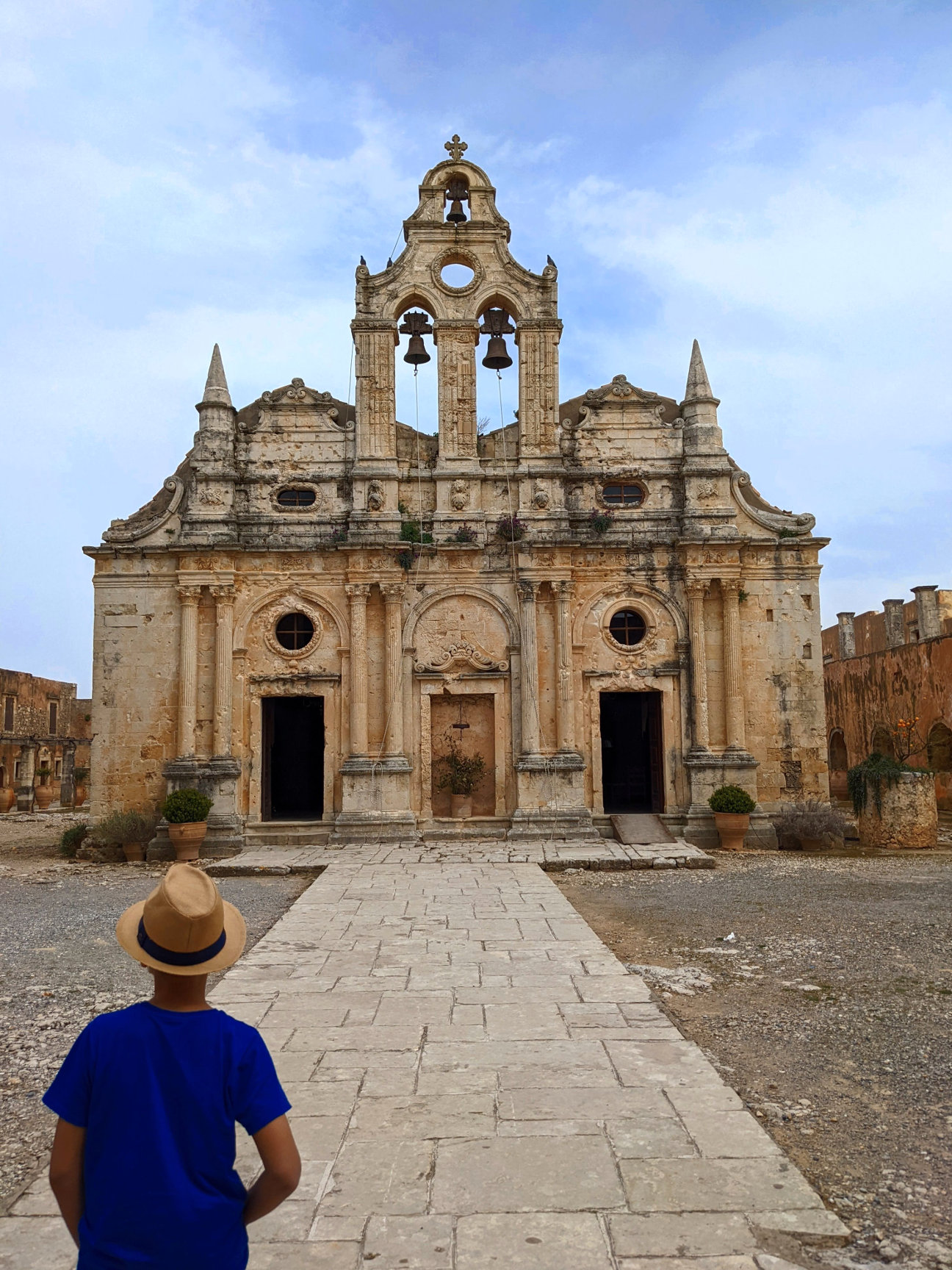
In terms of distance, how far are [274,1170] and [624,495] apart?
54.6 ft

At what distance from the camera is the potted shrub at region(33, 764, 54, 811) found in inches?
1287

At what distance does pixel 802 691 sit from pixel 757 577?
226 cm

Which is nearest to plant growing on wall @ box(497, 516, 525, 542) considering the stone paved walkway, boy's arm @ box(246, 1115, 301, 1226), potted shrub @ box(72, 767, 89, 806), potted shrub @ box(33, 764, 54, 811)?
the stone paved walkway

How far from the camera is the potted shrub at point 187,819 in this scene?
51.4 ft

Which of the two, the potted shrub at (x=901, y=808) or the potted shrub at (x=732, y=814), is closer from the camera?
the potted shrub at (x=732, y=814)

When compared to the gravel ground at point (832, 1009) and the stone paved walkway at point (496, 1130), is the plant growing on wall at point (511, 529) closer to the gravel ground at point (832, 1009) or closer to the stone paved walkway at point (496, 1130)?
the gravel ground at point (832, 1009)

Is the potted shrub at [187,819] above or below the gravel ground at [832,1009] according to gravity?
above

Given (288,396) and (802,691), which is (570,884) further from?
(288,396)

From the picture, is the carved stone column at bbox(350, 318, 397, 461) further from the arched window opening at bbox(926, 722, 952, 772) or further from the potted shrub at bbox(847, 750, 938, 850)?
the arched window opening at bbox(926, 722, 952, 772)

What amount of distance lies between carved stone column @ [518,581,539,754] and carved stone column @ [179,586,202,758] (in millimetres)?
5880

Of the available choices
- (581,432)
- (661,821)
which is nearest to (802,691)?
(661,821)

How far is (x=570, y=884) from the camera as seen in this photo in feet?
42.7

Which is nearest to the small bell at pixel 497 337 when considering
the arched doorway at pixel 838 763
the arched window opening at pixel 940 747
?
the arched window opening at pixel 940 747

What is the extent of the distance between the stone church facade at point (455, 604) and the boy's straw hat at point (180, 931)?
1411 cm
